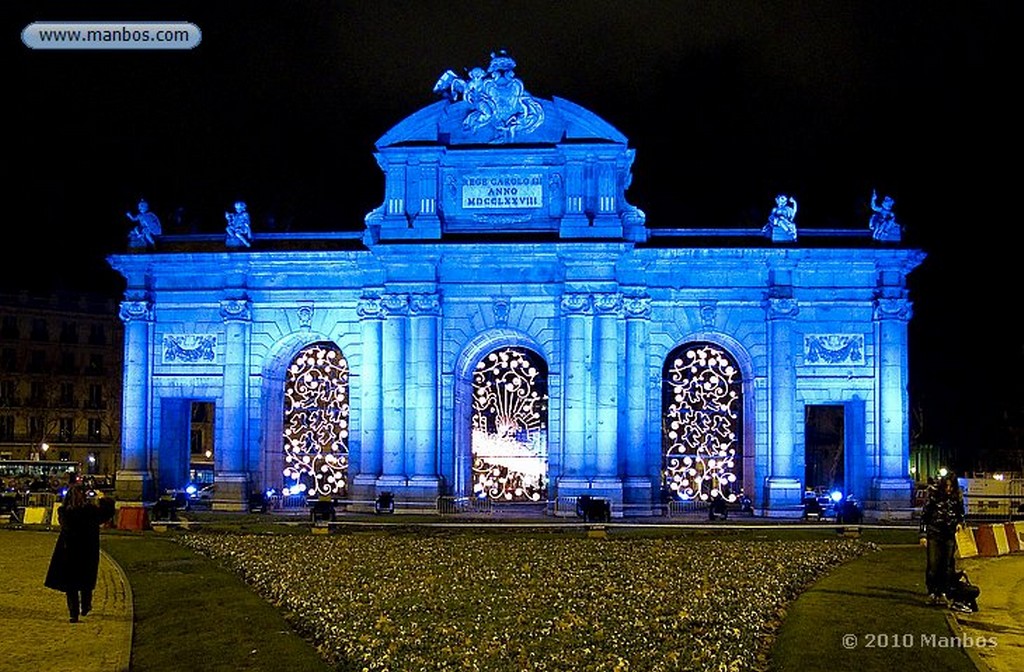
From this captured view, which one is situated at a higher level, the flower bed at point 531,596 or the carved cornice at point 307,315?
the carved cornice at point 307,315

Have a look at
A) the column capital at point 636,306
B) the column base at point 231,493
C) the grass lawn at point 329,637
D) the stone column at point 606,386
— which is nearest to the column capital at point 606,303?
the stone column at point 606,386

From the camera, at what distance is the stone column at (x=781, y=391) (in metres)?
45.8

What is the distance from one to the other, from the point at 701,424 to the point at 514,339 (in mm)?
7879

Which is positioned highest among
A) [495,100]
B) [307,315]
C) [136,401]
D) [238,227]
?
[495,100]

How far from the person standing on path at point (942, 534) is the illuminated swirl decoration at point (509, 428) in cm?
Answer: 2588

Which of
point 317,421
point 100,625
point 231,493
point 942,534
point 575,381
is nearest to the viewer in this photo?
point 100,625

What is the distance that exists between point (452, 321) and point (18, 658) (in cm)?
3057

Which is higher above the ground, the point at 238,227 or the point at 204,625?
the point at 238,227

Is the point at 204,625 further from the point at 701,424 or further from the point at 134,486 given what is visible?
the point at 701,424

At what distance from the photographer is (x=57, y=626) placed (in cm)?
1889

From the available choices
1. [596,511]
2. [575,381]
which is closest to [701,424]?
[575,381]

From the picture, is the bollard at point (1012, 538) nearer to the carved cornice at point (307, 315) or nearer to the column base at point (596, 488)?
the column base at point (596, 488)

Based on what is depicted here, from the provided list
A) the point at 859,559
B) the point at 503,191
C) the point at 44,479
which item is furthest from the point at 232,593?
the point at 44,479

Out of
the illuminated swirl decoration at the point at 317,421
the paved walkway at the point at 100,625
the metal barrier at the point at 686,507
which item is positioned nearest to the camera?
the paved walkway at the point at 100,625
